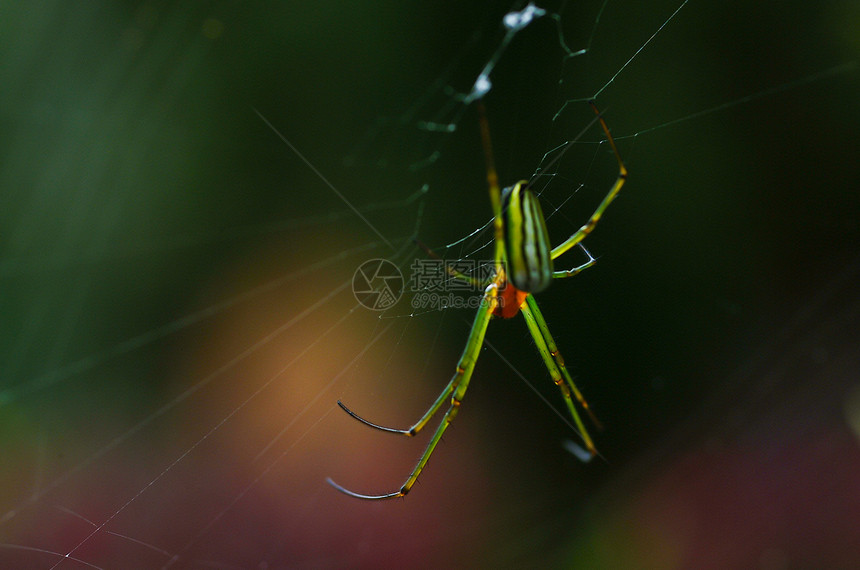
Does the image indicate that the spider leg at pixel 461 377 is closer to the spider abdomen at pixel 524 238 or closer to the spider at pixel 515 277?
the spider at pixel 515 277

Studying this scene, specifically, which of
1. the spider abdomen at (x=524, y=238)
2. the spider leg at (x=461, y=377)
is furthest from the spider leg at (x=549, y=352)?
the spider abdomen at (x=524, y=238)

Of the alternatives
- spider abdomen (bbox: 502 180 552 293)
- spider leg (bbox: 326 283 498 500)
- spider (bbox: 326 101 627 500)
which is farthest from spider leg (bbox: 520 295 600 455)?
spider abdomen (bbox: 502 180 552 293)

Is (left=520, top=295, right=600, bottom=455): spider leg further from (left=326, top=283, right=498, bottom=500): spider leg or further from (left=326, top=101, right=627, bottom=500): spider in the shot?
(left=326, top=283, right=498, bottom=500): spider leg

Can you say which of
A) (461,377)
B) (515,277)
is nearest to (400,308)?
→ (461,377)

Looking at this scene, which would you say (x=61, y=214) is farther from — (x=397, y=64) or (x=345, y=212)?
(x=397, y=64)

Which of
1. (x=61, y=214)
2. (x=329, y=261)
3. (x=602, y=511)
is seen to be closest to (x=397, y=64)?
(x=329, y=261)

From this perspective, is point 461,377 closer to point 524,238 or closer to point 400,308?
point 524,238
